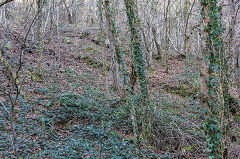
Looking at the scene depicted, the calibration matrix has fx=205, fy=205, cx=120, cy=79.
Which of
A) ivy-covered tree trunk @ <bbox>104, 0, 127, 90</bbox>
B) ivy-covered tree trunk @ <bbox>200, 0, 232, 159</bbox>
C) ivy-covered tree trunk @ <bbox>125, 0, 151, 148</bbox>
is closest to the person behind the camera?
ivy-covered tree trunk @ <bbox>200, 0, 232, 159</bbox>

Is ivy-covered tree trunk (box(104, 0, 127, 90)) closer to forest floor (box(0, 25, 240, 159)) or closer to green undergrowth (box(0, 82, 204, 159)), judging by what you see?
forest floor (box(0, 25, 240, 159))

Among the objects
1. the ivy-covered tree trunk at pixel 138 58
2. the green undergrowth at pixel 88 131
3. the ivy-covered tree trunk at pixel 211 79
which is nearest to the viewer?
the ivy-covered tree trunk at pixel 211 79

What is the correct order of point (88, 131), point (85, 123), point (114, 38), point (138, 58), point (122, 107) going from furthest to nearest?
point (114, 38)
point (122, 107)
point (138, 58)
point (85, 123)
point (88, 131)

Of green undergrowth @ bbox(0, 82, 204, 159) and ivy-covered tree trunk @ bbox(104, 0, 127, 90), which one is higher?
ivy-covered tree trunk @ bbox(104, 0, 127, 90)

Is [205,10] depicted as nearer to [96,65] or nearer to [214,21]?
[214,21]

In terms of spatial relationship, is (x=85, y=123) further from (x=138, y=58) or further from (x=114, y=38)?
(x=114, y=38)

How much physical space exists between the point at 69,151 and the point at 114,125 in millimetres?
2518

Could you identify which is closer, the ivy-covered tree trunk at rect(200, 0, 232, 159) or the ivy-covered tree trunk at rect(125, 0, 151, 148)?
the ivy-covered tree trunk at rect(200, 0, 232, 159)

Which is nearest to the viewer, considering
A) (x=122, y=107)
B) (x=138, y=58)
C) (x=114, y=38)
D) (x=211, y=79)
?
(x=211, y=79)

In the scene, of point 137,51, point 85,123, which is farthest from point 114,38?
point 85,123

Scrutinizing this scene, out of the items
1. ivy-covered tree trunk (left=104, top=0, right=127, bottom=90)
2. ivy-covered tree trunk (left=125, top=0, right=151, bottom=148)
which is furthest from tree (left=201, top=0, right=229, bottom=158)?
ivy-covered tree trunk (left=104, top=0, right=127, bottom=90)

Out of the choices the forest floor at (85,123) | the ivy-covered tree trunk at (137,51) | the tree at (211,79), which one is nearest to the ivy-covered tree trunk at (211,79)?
the tree at (211,79)

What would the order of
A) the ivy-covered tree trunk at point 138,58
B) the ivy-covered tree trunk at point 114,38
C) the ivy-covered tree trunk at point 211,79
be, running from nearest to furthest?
the ivy-covered tree trunk at point 211,79 → the ivy-covered tree trunk at point 138,58 → the ivy-covered tree trunk at point 114,38

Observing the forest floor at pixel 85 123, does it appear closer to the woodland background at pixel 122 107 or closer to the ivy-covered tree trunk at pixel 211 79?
the woodland background at pixel 122 107
